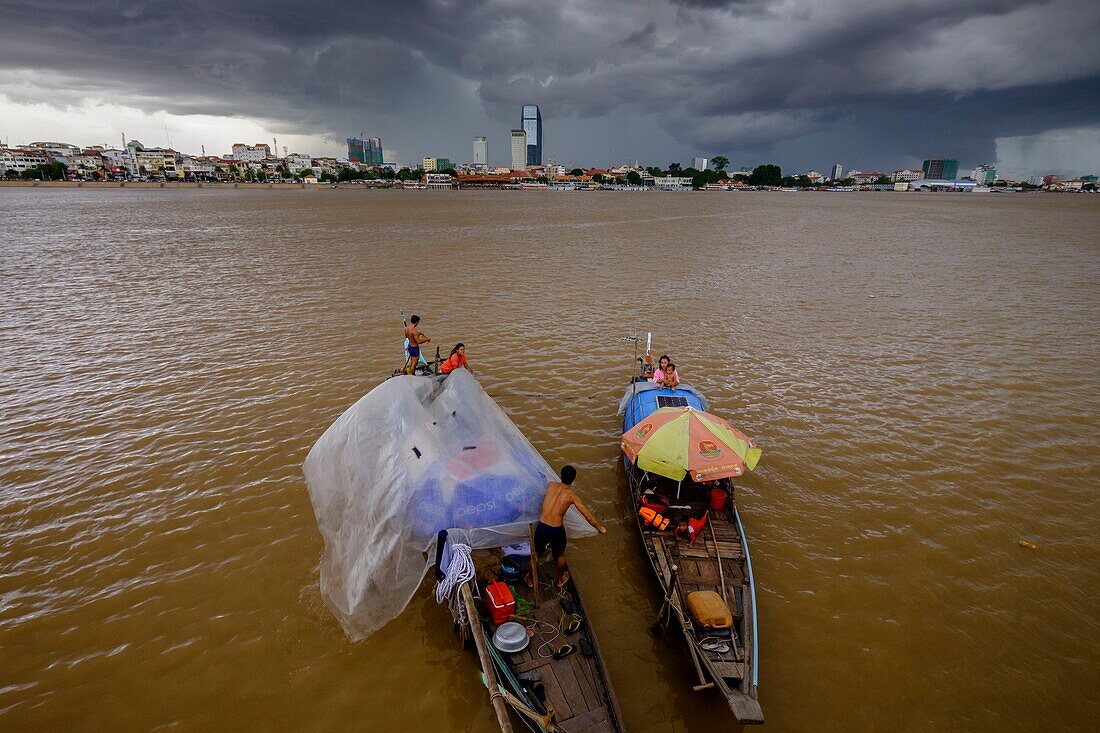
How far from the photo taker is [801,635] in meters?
7.21

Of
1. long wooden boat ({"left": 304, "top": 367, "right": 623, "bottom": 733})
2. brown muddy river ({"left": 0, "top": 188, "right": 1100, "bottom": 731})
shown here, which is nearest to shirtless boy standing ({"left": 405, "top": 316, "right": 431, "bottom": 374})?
brown muddy river ({"left": 0, "top": 188, "right": 1100, "bottom": 731})

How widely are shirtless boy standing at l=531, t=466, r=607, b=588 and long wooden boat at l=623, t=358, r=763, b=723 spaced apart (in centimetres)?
137

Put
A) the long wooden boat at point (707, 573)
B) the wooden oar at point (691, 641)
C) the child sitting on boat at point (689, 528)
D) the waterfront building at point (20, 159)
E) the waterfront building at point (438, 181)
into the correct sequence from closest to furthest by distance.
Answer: the wooden oar at point (691, 641)
the long wooden boat at point (707, 573)
the child sitting on boat at point (689, 528)
the waterfront building at point (20, 159)
the waterfront building at point (438, 181)

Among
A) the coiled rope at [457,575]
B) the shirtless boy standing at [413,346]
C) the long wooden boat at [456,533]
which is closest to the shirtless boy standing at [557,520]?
the long wooden boat at [456,533]

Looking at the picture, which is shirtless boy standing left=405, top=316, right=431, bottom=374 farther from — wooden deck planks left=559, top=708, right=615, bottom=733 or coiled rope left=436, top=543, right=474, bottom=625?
wooden deck planks left=559, top=708, right=615, bottom=733

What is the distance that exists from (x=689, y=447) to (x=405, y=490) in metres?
4.54

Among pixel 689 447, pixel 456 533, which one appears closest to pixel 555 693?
pixel 456 533

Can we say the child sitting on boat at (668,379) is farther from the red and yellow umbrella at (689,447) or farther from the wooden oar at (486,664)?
the wooden oar at (486,664)

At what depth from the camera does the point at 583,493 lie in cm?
1004

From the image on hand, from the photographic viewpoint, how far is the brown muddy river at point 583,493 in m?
6.37

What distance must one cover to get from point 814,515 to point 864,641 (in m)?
2.72

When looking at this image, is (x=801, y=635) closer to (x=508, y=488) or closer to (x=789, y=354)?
(x=508, y=488)

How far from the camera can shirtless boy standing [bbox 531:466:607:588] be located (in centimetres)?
697

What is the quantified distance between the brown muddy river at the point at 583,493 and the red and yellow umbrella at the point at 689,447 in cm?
169
